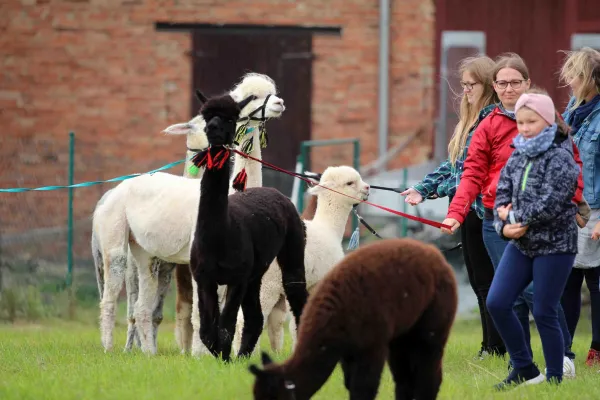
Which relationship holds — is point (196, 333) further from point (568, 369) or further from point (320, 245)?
point (568, 369)

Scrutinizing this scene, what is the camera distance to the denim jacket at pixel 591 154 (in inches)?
311

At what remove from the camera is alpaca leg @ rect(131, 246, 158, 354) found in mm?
9133

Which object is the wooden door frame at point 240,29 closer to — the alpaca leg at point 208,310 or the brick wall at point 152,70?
the brick wall at point 152,70

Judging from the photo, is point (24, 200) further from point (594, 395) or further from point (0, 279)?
point (594, 395)

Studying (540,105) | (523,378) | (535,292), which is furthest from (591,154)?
(523,378)

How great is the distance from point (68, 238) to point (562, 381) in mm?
7702

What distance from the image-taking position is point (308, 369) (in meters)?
5.21

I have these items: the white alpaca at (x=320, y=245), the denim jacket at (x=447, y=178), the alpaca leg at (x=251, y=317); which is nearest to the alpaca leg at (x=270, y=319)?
the white alpaca at (x=320, y=245)

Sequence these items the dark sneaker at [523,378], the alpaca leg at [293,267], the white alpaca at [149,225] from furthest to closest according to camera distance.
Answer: the white alpaca at [149,225] → the alpaca leg at [293,267] → the dark sneaker at [523,378]

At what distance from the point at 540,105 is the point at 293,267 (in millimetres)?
2210

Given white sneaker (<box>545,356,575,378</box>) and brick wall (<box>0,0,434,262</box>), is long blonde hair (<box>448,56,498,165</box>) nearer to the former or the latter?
white sneaker (<box>545,356,575,378</box>)

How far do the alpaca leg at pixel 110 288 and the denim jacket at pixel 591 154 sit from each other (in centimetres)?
368

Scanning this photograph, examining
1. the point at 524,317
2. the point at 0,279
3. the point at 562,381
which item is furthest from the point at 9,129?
the point at 562,381

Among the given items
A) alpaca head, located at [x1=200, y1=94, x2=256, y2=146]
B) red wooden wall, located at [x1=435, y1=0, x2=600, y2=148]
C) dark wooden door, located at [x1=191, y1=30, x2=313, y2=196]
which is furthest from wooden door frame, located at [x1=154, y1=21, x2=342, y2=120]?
alpaca head, located at [x1=200, y1=94, x2=256, y2=146]
